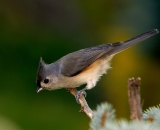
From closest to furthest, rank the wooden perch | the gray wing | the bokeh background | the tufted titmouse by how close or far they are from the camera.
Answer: the wooden perch
the tufted titmouse
the gray wing
the bokeh background

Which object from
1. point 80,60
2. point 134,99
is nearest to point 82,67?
point 80,60

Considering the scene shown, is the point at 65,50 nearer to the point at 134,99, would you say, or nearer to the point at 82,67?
the point at 82,67

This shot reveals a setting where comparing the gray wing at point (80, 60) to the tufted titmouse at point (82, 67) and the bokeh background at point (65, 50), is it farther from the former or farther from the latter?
the bokeh background at point (65, 50)

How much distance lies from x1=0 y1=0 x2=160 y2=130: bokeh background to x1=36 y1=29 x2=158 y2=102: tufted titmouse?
171 centimetres

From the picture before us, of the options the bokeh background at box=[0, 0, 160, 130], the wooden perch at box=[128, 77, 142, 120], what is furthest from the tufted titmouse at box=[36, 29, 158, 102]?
the wooden perch at box=[128, 77, 142, 120]

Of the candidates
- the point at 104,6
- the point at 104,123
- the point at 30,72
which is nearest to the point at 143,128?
the point at 104,123

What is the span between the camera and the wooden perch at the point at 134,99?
1370 millimetres

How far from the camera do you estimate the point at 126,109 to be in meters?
6.34

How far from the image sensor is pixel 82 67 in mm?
4348

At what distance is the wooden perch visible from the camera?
1.37 m

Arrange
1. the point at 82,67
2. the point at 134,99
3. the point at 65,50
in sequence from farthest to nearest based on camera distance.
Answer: the point at 65,50
the point at 82,67
the point at 134,99

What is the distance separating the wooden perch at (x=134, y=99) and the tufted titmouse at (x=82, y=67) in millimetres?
2728

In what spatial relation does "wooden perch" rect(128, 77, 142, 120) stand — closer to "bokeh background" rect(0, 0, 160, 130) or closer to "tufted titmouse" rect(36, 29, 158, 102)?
"tufted titmouse" rect(36, 29, 158, 102)

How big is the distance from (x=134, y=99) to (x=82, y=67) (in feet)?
9.78
